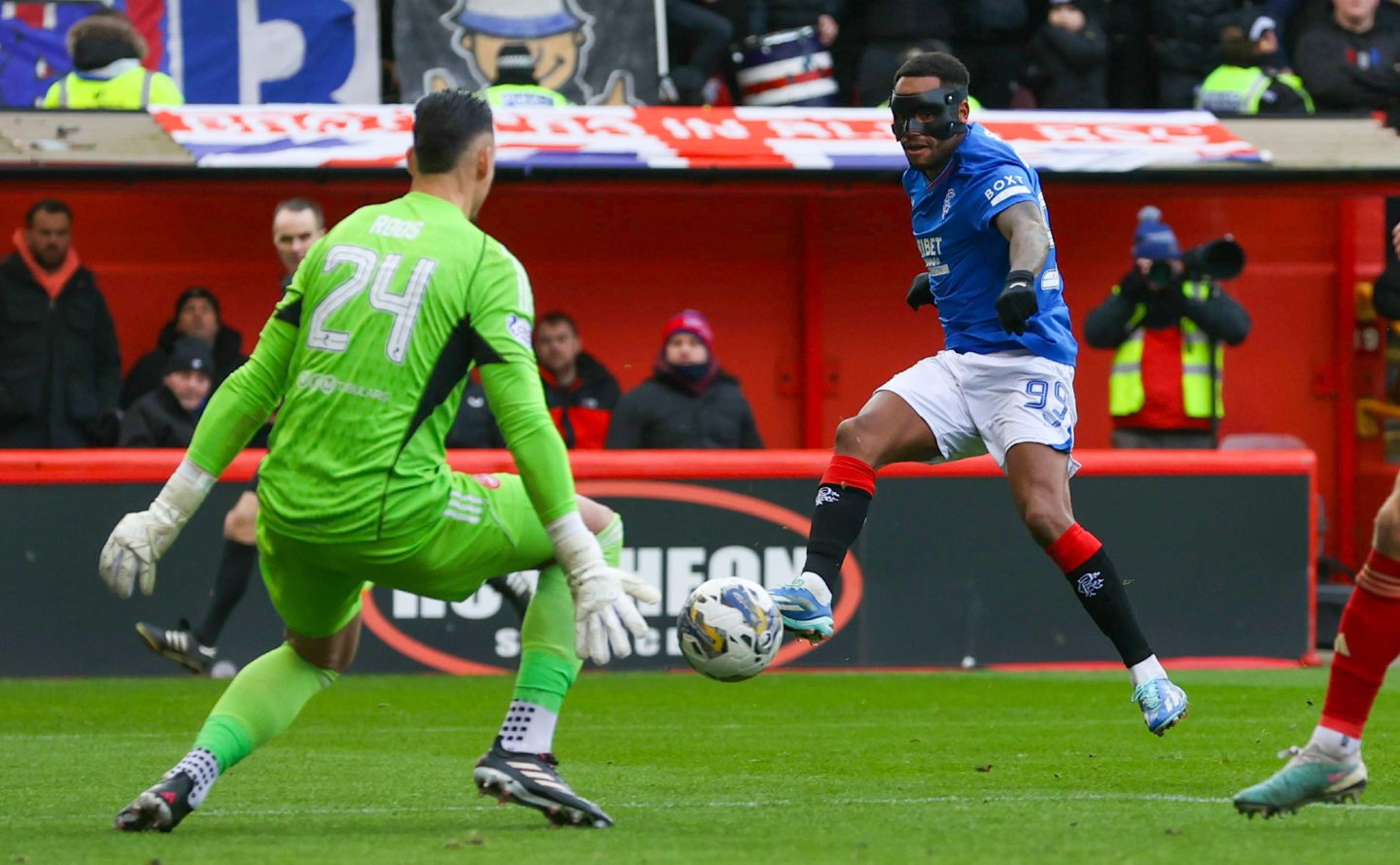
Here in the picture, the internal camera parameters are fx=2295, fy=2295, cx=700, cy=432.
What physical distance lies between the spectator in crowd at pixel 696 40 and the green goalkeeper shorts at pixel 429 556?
881 cm

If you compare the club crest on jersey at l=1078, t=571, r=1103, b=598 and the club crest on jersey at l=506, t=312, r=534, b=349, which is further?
the club crest on jersey at l=1078, t=571, r=1103, b=598

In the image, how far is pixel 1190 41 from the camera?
15.5 metres

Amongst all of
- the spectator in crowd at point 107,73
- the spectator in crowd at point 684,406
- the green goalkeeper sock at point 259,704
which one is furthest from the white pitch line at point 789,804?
the spectator in crowd at point 107,73

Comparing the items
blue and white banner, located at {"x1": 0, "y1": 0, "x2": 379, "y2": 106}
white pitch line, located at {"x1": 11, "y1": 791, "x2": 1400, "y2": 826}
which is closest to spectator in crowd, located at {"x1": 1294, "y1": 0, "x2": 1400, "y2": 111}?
blue and white banner, located at {"x1": 0, "y1": 0, "x2": 379, "y2": 106}

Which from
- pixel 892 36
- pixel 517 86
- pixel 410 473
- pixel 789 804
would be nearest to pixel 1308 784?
pixel 789 804

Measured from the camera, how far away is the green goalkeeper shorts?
18.9 feet

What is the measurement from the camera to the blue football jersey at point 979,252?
7.60 m

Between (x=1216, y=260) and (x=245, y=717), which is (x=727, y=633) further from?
(x=1216, y=260)

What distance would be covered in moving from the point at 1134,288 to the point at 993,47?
3.42m

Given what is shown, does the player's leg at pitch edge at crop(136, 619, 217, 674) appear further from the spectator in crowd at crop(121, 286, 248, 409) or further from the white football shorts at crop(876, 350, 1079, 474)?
the white football shorts at crop(876, 350, 1079, 474)

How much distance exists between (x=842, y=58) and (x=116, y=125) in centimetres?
504

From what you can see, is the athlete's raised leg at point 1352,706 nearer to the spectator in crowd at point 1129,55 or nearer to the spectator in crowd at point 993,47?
the spectator in crowd at point 993,47

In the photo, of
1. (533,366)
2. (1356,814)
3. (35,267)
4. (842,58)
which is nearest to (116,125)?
(35,267)

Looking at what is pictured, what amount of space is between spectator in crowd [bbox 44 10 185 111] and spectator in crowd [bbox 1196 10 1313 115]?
6573mm
